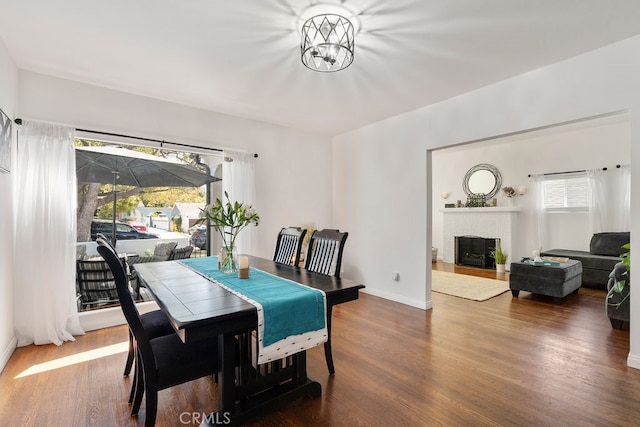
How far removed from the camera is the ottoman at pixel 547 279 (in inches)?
161

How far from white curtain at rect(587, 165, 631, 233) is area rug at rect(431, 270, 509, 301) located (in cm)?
201

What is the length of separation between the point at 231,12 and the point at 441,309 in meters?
3.84

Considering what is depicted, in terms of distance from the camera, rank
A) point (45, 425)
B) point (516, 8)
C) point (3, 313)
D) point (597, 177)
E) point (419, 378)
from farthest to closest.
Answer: point (597, 177) → point (3, 313) → point (419, 378) → point (516, 8) → point (45, 425)

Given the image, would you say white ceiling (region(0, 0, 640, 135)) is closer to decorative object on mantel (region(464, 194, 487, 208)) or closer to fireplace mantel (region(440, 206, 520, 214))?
fireplace mantel (region(440, 206, 520, 214))

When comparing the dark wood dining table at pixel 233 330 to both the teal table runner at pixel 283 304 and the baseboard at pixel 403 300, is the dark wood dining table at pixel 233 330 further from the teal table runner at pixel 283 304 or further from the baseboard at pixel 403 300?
the baseboard at pixel 403 300

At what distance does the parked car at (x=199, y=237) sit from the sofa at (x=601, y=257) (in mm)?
5989

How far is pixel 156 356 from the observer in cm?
165

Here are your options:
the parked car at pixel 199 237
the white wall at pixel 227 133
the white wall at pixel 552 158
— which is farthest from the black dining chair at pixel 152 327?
the white wall at pixel 552 158

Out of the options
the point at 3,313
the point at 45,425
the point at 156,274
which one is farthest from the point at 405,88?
the point at 3,313

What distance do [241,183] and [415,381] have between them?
3.10m

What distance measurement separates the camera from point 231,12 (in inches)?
81.1

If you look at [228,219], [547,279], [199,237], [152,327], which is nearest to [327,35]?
[228,219]

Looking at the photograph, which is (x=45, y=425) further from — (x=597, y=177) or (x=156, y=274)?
(x=597, y=177)

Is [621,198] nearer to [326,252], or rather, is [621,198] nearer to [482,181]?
[482,181]
